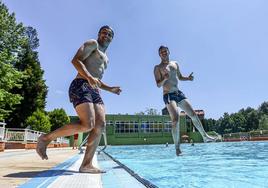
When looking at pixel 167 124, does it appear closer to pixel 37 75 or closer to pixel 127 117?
pixel 127 117

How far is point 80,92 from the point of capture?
3.58 meters

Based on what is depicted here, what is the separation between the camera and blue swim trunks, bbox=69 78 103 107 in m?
3.55

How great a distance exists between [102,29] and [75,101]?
1095mm

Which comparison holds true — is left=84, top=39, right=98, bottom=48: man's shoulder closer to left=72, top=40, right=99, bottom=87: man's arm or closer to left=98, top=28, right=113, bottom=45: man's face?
left=72, top=40, right=99, bottom=87: man's arm

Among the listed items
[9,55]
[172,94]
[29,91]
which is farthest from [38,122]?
[172,94]

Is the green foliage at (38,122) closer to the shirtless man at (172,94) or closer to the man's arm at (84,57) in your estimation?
the shirtless man at (172,94)

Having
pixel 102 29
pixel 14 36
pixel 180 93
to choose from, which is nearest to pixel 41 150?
pixel 102 29

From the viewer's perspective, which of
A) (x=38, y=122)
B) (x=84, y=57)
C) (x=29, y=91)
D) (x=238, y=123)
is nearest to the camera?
(x=84, y=57)

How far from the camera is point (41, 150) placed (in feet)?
11.8

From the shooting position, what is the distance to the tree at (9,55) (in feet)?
71.3

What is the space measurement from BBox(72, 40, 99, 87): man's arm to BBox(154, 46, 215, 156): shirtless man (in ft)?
7.98

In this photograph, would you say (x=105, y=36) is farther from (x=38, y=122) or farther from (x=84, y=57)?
(x=38, y=122)

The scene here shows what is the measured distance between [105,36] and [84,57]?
500 millimetres

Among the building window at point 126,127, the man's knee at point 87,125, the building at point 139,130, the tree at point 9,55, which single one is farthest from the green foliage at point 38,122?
the man's knee at point 87,125
